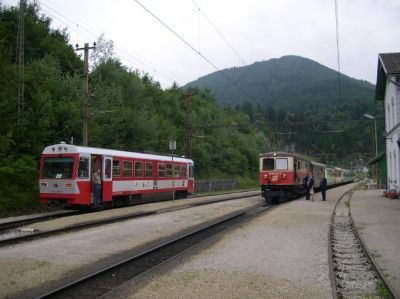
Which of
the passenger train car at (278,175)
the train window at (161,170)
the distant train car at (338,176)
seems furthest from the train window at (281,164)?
the distant train car at (338,176)

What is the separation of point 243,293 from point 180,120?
55483 mm

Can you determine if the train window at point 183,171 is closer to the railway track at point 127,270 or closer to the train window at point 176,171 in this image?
the train window at point 176,171

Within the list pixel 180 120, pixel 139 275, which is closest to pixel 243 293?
pixel 139 275

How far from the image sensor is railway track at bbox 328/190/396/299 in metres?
6.96

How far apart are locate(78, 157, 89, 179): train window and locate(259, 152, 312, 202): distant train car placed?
11905 millimetres

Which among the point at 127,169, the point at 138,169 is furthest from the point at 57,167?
the point at 138,169

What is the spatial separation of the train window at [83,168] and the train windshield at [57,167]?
0.34 meters

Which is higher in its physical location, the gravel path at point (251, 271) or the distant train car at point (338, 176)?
the distant train car at point (338, 176)

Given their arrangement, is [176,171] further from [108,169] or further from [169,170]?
[108,169]

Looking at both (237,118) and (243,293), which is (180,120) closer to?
(237,118)

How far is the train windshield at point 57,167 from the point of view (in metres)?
18.6

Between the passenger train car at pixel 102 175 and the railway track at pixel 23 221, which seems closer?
the railway track at pixel 23 221

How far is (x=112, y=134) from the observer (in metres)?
34.2

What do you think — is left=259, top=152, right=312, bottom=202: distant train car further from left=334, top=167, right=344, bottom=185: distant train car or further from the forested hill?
the forested hill
